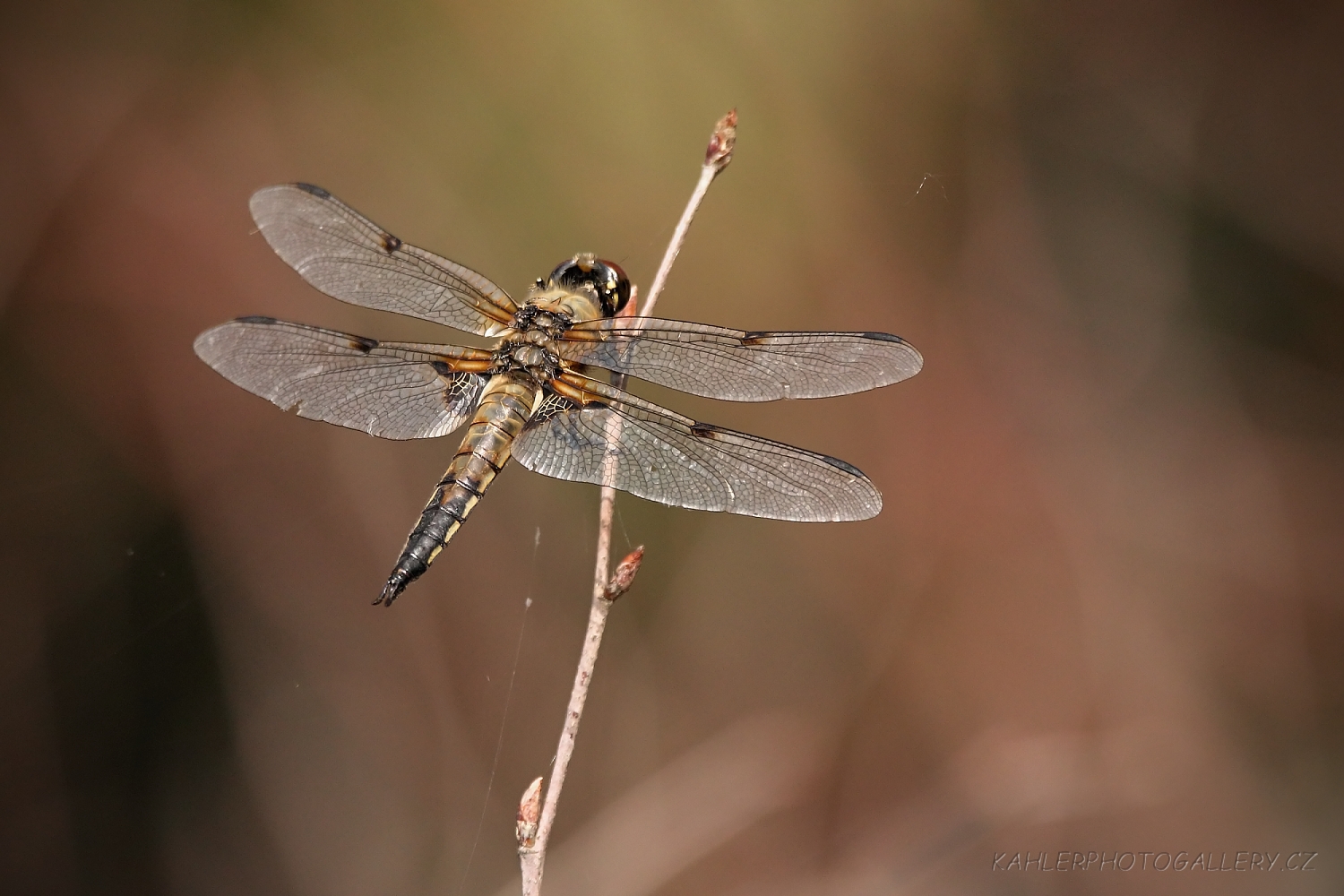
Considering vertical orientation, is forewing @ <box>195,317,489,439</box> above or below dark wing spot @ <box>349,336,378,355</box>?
below

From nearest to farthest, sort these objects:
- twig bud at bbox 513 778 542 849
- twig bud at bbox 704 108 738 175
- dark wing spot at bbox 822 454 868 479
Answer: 1. twig bud at bbox 513 778 542 849
2. dark wing spot at bbox 822 454 868 479
3. twig bud at bbox 704 108 738 175

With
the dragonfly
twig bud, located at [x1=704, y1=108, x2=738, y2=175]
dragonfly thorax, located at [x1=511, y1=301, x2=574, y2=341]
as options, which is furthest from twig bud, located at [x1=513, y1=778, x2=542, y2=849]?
twig bud, located at [x1=704, y1=108, x2=738, y2=175]

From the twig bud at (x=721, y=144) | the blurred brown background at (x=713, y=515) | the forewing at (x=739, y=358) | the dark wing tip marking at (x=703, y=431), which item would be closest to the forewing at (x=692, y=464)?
the dark wing tip marking at (x=703, y=431)

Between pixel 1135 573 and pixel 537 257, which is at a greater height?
pixel 537 257

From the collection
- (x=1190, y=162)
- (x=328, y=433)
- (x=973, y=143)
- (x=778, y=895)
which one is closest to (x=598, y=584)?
(x=328, y=433)

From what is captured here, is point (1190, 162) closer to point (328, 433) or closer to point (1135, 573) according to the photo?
point (1135, 573)

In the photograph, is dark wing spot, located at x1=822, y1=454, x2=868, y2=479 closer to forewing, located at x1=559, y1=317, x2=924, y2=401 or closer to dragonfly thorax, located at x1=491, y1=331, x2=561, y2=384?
forewing, located at x1=559, y1=317, x2=924, y2=401

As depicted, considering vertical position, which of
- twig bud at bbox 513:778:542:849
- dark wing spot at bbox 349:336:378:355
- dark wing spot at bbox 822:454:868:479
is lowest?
twig bud at bbox 513:778:542:849
